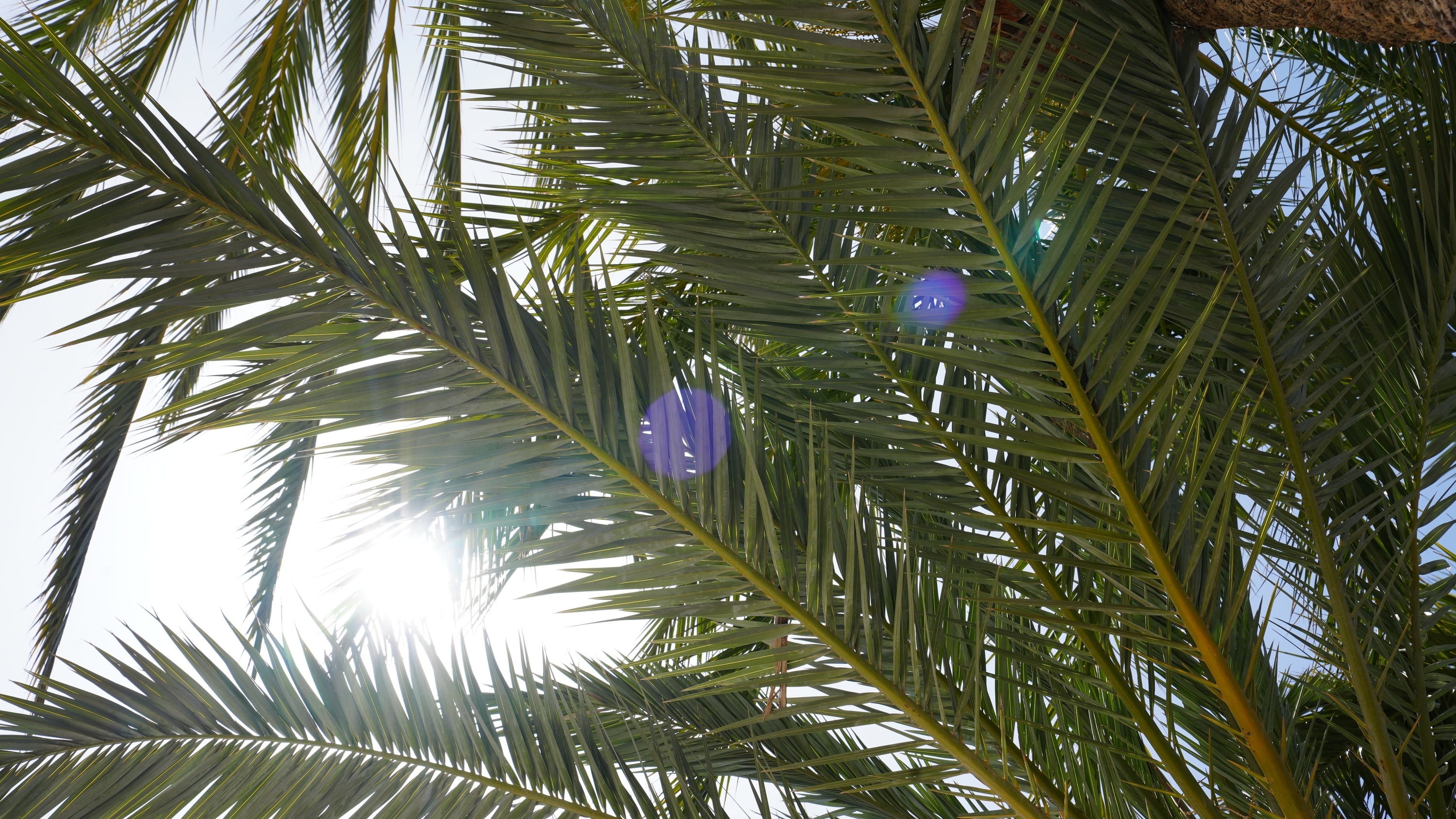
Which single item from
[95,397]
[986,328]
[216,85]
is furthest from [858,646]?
[216,85]

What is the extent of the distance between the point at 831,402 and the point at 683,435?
1.64 feet

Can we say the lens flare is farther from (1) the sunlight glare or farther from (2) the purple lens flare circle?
(1) the sunlight glare

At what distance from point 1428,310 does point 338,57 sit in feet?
11.1

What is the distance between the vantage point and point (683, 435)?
1.23 m

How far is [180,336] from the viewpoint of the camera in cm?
345

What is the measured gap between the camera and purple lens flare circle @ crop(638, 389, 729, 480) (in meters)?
1.20

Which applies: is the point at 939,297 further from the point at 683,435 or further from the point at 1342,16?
the point at 1342,16

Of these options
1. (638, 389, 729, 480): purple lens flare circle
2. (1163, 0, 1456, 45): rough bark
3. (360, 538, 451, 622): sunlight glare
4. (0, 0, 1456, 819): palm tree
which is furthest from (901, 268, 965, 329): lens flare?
(360, 538, 451, 622): sunlight glare

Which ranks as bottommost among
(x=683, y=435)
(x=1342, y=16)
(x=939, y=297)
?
(x=683, y=435)

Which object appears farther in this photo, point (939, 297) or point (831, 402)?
point (831, 402)

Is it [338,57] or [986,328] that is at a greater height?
[338,57]

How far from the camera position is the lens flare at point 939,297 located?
Answer: 112 centimetres

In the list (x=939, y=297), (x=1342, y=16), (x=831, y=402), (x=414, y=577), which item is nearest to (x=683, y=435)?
(x=939, y=297)

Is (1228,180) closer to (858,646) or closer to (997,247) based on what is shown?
(997,247)
